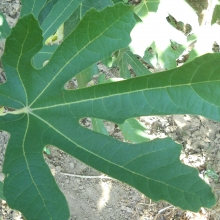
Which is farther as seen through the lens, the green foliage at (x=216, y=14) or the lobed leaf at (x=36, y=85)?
the green foliage at (x=216, y=14)

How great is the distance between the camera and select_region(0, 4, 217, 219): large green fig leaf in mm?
1149

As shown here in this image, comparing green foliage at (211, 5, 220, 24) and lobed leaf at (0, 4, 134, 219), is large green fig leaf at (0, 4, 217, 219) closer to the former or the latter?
lobed leaf at (0, 4, 134, 219)

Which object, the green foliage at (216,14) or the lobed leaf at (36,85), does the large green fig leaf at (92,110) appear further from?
the green foliage at (216,14)

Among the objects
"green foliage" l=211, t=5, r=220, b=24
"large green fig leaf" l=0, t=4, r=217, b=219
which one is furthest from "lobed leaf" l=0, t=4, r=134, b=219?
"green foliage" l=211, t=5, r=220, b=24

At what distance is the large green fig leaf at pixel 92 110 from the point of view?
1149mm

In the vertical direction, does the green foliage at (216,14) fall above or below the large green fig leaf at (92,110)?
above

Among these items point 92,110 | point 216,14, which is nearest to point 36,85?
point 92,110

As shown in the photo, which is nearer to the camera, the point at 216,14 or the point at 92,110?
the point at 92,110

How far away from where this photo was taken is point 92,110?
4.25 feet

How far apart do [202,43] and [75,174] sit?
1734 millimetres

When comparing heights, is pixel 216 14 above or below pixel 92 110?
above

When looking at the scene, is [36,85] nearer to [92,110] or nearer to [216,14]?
[92,110]

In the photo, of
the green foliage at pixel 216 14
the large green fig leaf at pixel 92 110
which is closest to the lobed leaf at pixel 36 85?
the large green fig leaf at pixel 92 110

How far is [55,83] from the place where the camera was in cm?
134
